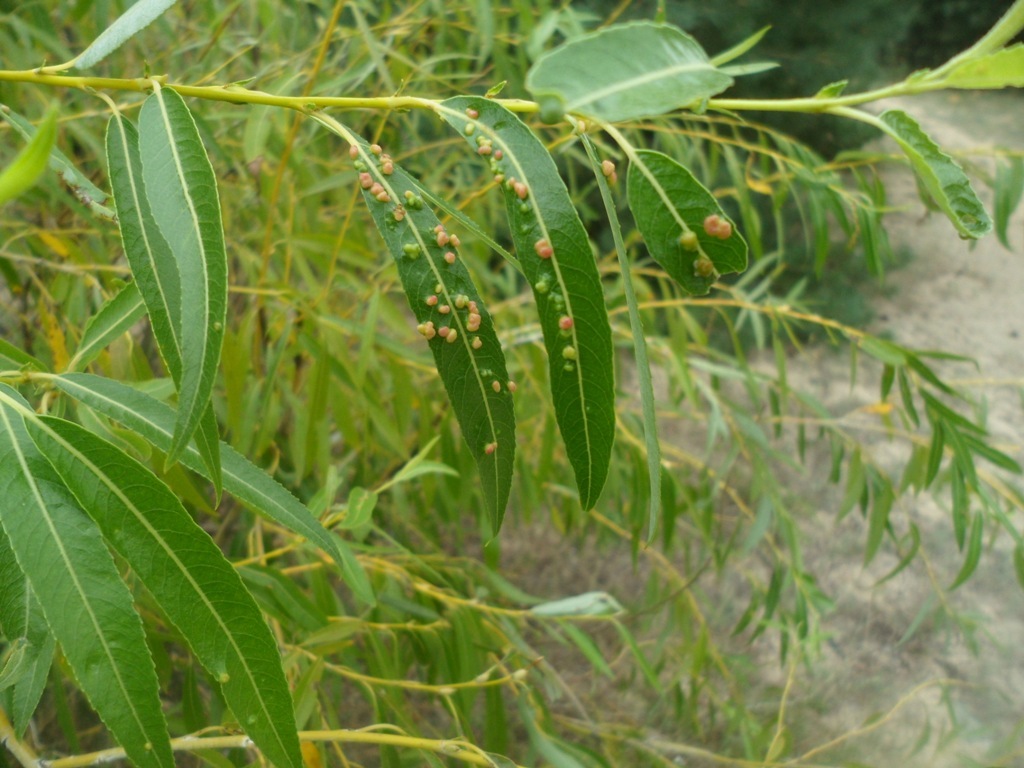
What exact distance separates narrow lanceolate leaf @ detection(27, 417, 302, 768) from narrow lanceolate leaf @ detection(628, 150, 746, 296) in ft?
0.67

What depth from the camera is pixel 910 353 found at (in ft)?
2.81

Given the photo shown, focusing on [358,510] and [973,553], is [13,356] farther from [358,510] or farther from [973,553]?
[973,553]

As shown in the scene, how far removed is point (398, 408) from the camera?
0.93 m

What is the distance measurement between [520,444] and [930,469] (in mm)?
518

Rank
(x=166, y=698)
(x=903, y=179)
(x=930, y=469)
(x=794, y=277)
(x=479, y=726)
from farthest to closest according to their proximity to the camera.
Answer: (x=903, y=179), (x=794, y=277), (x=479, y=726), (x=166, y=698), (x=930, y=469)

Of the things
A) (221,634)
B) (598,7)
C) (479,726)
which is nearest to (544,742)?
(221,634)

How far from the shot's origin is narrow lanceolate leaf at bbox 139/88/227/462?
28 cm

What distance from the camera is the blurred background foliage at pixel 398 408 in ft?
2.35

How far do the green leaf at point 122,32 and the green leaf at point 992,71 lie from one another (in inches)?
11.4

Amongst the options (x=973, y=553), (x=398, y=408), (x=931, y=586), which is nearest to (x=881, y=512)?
(x=973, y=553)

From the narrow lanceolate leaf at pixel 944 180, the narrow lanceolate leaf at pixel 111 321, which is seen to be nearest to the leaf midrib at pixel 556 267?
the narrow lanceolate leaf at pixel 944 180

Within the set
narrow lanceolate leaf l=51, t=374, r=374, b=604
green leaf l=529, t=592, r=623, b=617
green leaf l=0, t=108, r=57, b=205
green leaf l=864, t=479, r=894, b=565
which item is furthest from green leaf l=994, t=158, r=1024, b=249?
green leaf l=0, t=108, r=57, b=205

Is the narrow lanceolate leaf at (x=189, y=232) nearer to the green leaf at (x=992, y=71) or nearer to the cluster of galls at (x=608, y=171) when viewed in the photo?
the cluster of galls at (x=608, y=171)

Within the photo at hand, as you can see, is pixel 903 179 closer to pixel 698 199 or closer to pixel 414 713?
pixel 414 713
